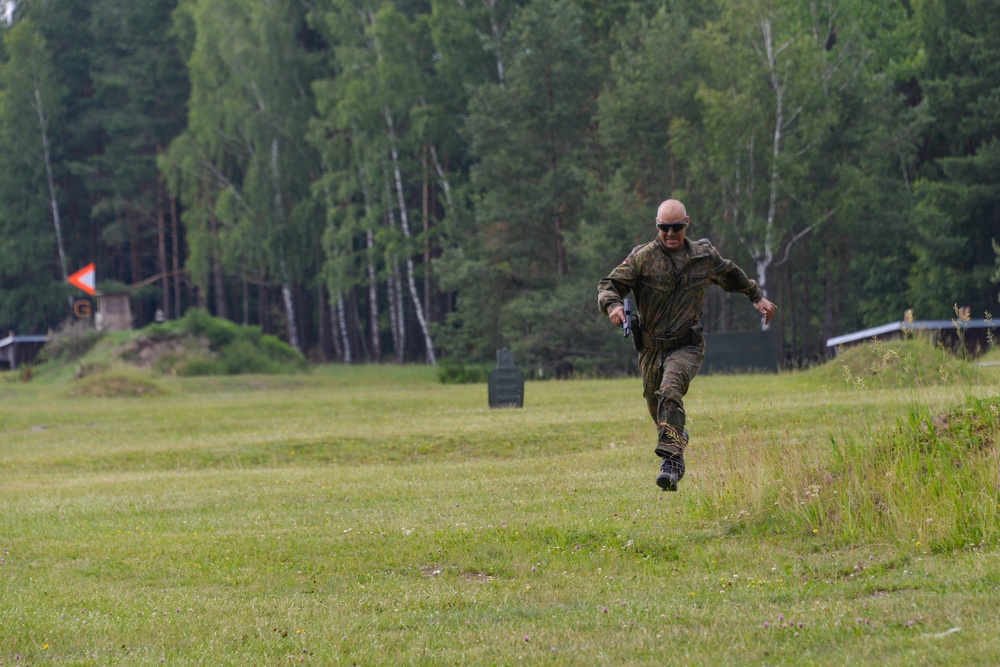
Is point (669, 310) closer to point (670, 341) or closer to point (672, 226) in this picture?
point (670, 341)

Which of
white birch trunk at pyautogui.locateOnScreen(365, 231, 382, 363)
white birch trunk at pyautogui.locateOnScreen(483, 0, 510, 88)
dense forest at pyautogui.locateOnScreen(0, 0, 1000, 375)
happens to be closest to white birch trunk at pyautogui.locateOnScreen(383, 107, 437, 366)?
dense forest at pyautogui.locateOnScreen(0, 0, 1000, 375)

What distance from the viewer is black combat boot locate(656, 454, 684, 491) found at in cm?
1075

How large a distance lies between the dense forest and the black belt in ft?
104

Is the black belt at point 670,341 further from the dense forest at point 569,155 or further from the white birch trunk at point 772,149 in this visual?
the white birch trunk at point 772,149

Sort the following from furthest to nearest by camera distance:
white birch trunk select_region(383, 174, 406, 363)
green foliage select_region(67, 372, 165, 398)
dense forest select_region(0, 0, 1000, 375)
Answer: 1. white birch trunk select_region(383, 174, 406, 363)
2. dense forest select_region(0, 0, 1000, 375)
3. green foliage select_region(67, 372, 165, 398)

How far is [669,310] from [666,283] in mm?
266

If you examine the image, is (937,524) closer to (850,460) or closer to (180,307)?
(850,460)

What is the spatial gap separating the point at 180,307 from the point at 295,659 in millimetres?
74179

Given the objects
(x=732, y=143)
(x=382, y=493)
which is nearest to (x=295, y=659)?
(x=382, y=493)

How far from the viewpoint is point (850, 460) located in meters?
10.8

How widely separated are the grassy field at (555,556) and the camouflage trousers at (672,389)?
638mm

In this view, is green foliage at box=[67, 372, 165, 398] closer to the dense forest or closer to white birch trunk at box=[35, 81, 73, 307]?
the dense forest

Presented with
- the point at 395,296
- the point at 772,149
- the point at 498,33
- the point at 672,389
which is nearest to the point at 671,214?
the point at 672,389

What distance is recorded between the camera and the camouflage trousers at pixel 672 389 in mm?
10914
